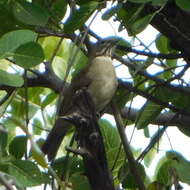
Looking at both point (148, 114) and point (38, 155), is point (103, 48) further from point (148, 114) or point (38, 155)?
point (38, 155)

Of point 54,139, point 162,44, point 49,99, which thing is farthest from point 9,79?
point 54,139

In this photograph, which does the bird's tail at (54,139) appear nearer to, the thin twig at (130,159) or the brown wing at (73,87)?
the brown wing at (73,87)

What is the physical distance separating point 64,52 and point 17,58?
189 cm

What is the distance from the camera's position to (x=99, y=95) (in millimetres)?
4219

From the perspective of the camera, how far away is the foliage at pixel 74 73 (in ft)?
7.74

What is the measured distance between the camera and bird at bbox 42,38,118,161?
401 centimetres

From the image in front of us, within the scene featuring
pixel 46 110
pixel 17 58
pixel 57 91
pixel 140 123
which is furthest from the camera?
pixel 46 110

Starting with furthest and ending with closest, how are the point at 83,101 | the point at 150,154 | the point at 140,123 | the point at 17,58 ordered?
the point at 150,154 < the point at 140,123 < the point at 83,101 < the point at 17,58

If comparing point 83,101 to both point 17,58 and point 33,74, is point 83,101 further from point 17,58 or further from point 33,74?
point 33,74

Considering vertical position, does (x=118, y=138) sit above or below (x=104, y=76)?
below

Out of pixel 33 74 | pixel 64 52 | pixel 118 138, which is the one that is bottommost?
pixel 118 138

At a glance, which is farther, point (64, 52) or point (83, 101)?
point (64, 52)

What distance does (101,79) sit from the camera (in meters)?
4.59

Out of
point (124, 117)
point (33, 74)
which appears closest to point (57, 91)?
point (33, 74)
